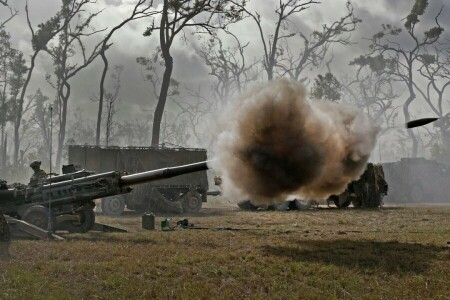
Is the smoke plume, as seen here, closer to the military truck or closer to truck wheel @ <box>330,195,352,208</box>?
the military truck

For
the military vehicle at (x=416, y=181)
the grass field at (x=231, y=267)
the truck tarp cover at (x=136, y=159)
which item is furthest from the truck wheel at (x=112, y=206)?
the military vehicle at (x=416, y=181)

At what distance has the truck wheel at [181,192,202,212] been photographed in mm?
27438

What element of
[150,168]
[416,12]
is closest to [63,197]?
[150,168]

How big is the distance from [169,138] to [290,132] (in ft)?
304

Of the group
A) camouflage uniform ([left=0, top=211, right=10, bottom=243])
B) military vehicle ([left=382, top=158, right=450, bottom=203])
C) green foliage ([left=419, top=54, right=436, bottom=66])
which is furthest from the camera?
green foliage ([left=419, top=54, right=436, bottom=66])

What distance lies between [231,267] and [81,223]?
7.93 metres

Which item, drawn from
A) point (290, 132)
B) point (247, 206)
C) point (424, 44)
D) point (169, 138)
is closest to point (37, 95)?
point (169, 138)

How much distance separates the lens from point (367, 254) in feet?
36.6

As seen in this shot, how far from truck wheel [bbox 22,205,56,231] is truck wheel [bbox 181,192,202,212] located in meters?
12.1

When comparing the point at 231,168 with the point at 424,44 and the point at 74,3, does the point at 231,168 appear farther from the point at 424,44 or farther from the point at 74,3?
the point at 424,44

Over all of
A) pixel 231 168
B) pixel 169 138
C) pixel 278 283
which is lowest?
pixel 278 283

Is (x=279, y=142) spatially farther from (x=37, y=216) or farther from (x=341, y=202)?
(x=341, y=202)

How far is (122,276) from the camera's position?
30.2 feet

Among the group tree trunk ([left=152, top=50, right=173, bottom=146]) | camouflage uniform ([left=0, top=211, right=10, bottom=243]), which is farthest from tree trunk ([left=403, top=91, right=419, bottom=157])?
camouflage uniform ([left=0, top=211, right=10, bottom=243])
